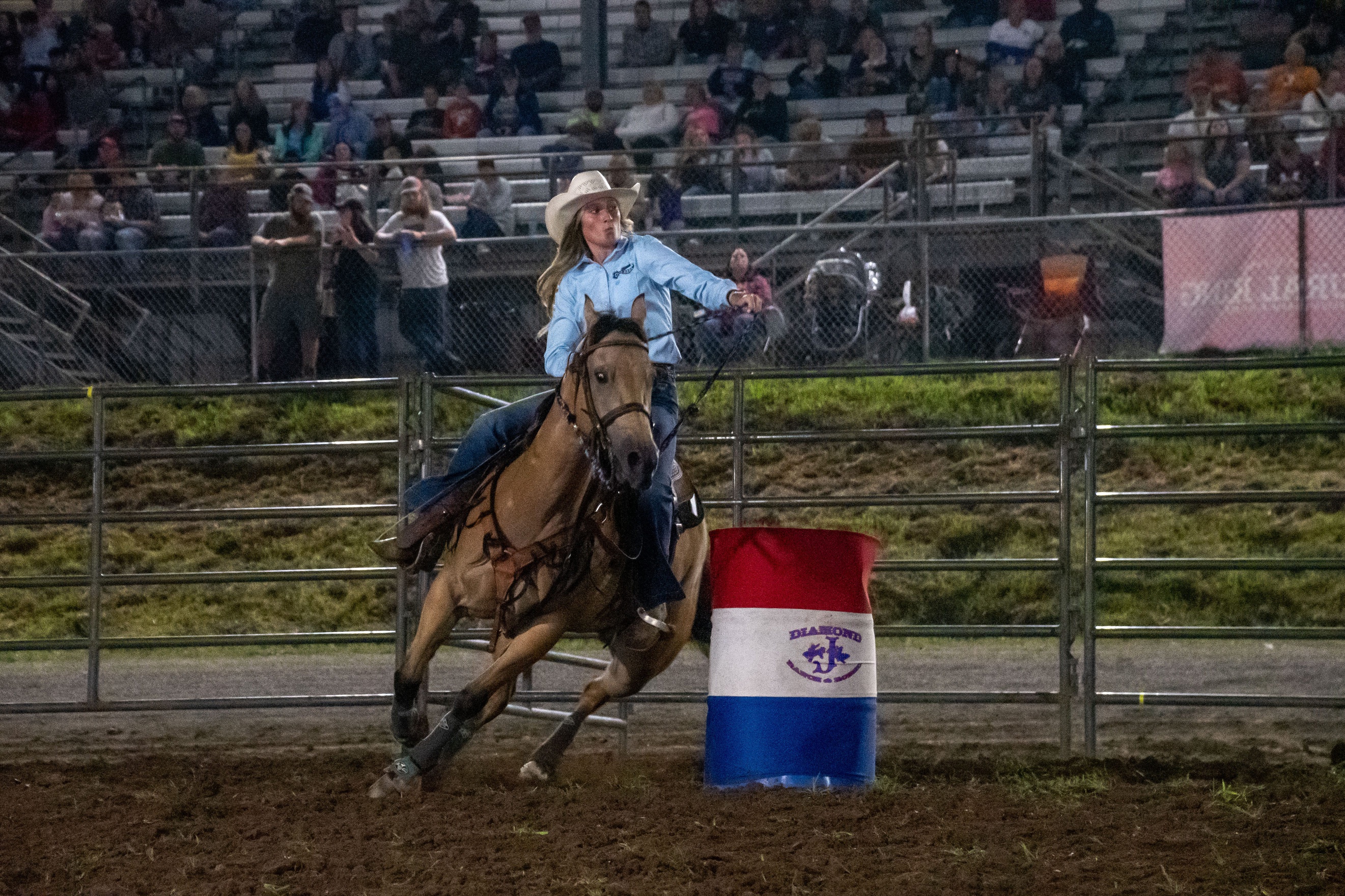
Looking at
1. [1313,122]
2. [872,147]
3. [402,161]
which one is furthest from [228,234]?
[1313,122]

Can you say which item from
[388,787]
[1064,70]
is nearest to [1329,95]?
[1064,70]

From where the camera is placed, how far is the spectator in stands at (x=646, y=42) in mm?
19234

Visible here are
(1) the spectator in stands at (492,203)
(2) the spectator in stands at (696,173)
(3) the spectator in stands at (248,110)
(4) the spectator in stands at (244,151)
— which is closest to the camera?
(2) the spectator in stands at (696,173)

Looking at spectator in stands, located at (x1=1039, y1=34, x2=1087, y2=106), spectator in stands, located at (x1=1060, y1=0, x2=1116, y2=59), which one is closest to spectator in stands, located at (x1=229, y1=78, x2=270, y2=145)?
spectator in stands, located at (x1=1039, y1=34, x2=1087, y2=106)

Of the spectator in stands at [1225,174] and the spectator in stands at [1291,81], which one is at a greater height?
the spectator in stands at [1291,81]

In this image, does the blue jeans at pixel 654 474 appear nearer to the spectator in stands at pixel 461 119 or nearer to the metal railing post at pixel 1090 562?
the metal railing post at pixel 1090 562

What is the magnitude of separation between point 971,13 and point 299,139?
7464 millimetres

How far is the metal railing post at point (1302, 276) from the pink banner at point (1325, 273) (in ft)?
0.05

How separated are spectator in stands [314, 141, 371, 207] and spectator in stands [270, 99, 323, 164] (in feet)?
1.24

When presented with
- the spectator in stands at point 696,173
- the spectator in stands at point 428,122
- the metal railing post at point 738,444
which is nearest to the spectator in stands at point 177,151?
the spectator in stands at point 428,122

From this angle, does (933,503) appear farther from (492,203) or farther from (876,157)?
(492,203)

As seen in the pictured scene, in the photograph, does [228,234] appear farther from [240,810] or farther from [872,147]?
[240,810]

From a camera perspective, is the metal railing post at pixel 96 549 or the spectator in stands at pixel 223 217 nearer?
the metal railing post at pixel 96 549

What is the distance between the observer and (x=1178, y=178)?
13.6 metres
